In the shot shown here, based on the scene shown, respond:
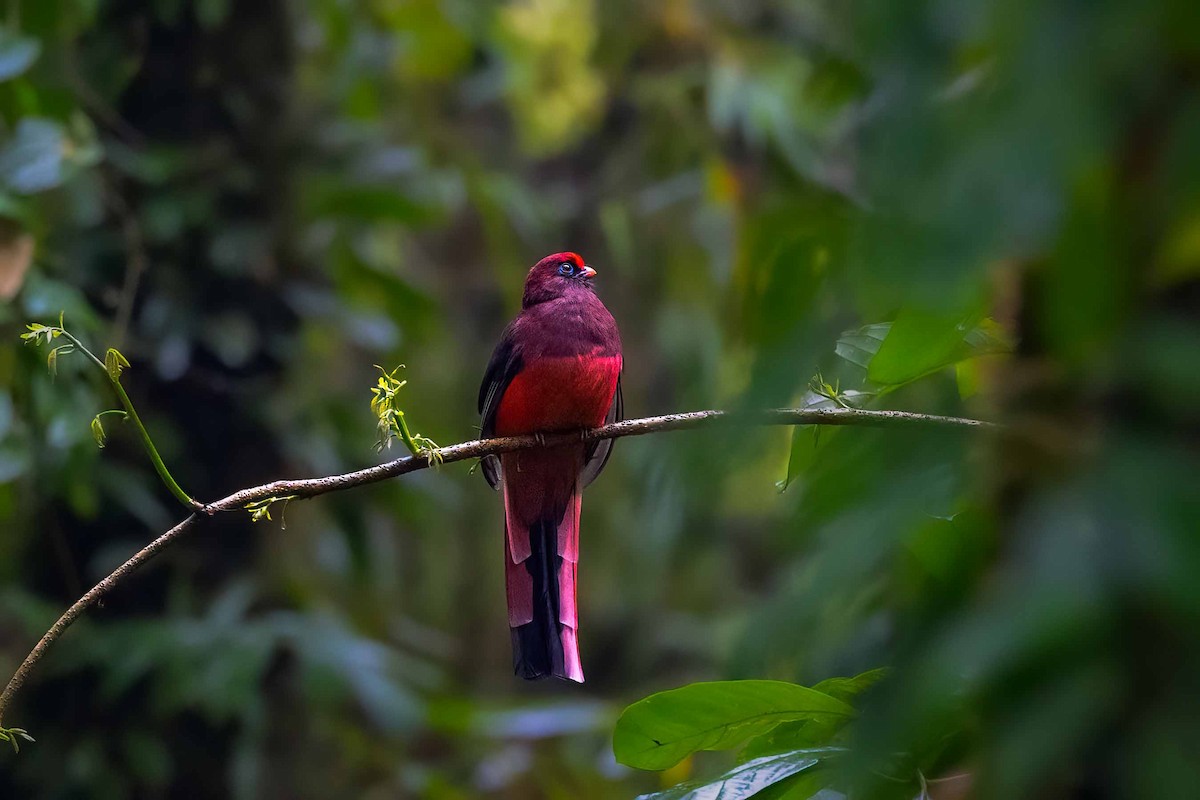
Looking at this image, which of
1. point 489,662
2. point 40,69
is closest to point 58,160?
point 40,69

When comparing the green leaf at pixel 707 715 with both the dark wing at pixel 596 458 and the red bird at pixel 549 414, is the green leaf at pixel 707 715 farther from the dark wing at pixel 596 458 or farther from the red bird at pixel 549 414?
the dark wing at pixel 596 458

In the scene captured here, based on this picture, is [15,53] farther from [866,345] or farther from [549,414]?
[866,345]

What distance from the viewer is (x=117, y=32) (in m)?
4.05

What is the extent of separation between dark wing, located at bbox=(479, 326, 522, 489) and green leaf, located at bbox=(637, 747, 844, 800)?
5.61 feet

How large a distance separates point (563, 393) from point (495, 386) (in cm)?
29

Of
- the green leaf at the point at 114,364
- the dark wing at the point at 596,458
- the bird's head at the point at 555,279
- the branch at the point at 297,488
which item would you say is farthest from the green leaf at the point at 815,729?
the bird's head at the point at 555,279

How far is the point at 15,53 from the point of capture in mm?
3146

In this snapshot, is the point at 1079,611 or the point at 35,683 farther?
the point at 35,683

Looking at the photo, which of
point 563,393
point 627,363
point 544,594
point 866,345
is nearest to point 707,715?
point 866,345

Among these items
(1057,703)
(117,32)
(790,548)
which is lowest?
(1057,703)

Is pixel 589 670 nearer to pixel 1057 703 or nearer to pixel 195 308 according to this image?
pixel 195 308

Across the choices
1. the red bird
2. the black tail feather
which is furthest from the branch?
the red bird

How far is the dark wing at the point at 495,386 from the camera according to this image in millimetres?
3162

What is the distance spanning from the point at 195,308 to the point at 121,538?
0.82m
